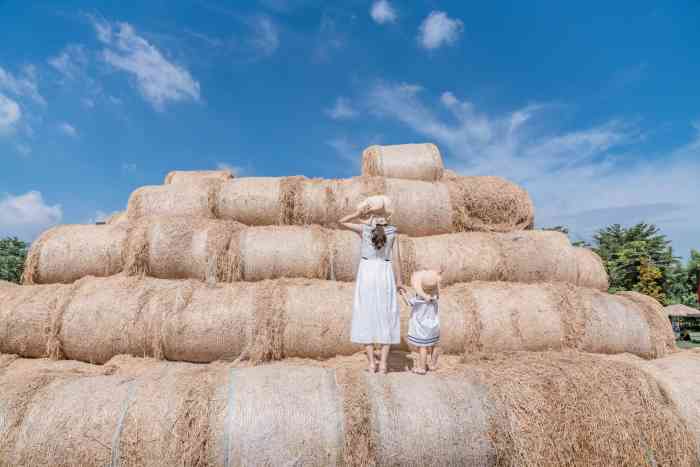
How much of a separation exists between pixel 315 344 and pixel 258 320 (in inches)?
32.4

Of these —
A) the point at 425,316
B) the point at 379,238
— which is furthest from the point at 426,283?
the point at 379,238

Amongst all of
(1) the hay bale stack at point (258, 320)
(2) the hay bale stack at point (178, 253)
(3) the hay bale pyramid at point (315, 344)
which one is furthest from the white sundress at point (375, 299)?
(2) the hay bale stack at point (178, 253)

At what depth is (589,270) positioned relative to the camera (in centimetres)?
600

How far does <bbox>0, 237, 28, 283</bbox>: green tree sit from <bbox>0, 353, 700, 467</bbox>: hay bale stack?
1736 centimetres

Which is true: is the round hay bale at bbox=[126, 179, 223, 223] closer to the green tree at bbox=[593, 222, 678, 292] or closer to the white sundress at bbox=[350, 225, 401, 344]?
the white sundress at bbox=[350, 225, 401, 344]

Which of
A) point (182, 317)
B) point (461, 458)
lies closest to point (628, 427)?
point (461, 458)

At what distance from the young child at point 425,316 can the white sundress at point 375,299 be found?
0.85 ft

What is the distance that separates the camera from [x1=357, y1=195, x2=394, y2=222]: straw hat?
412cm

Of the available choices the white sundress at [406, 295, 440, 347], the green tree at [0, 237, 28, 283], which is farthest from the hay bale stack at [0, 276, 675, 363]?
the green tree at [0, 237, 28, 283]

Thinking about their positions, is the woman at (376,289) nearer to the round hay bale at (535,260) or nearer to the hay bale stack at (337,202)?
the hay bale stack at (337,202)

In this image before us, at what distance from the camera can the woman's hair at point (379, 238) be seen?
4.07 metres

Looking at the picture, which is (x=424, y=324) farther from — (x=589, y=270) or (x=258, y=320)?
(x=589, y=270)

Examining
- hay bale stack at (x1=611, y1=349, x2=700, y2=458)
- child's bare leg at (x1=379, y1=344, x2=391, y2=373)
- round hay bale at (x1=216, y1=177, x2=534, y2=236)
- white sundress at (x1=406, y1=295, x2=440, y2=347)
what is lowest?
hay bale stack at (x1=611, y1=349, x2=700, y2=458)

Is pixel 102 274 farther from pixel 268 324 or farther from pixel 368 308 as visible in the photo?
pixel 368 308
